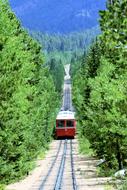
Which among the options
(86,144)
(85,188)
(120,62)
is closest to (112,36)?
(120,62)

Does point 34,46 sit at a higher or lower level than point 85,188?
higher

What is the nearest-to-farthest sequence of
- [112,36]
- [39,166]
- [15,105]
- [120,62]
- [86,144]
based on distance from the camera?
1. [112,36]
2. [120,62]
3. [15,105]
4. [39,166]
5. [86,144]

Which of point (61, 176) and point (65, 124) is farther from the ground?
point (65, 124)

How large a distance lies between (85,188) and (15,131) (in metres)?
4.59

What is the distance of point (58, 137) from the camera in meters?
86.7

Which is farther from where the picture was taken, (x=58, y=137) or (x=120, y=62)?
(x=58, y=137)

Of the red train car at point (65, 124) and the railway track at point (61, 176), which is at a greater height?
the red train car at point (65, 124)

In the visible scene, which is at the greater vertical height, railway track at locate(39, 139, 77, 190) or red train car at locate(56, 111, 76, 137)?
red train car at locate(56, 111, 76, 137)

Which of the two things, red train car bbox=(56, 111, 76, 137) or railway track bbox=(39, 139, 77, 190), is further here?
red train car bbox=(56, 111, 76, 137)

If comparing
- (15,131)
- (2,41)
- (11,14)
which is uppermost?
(11,14)

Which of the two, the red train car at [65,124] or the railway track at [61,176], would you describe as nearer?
the railway track at [61,176]

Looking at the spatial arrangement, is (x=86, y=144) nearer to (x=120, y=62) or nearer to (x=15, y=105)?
(x=15, y=105)

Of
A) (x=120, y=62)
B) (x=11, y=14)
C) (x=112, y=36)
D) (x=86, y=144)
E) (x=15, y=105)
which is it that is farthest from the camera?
(x=86, y=144)

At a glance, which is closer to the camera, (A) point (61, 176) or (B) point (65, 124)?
(A) point (61, 176)
